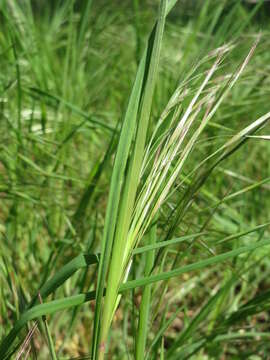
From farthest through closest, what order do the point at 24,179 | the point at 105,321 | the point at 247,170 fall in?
the point at 247,170 < the point at 24,179 < the point at 105,321

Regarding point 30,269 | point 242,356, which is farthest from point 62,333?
point 242,356

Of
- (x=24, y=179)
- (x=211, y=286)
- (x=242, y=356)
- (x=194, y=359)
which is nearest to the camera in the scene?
(x=242, y=356)

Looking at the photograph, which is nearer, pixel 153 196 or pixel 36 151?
pixel 153 196

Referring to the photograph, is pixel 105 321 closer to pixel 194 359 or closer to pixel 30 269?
pixel 194 359

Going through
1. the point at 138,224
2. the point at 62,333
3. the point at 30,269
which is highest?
the point at 138,224

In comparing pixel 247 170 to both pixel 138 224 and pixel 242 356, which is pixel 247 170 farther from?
pixel 138 224

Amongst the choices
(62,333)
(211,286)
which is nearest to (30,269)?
(62,333)

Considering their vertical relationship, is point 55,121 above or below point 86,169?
above
